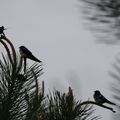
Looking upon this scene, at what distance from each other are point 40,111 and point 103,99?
0.38 metres

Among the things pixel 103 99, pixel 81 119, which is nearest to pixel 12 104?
pixel 81 119

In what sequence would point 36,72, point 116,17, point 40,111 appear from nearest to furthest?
point 40,111
point 36,72
point 116,17

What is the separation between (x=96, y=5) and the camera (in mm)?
1811

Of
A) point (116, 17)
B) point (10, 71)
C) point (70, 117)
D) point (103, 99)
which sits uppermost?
point (116, 17)

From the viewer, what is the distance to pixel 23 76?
1420mm

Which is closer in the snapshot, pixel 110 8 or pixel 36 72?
pixel 36 72

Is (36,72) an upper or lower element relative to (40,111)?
upper

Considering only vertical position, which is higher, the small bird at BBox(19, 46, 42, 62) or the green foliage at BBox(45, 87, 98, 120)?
the small bird at BBox(19, 46, 42, 62)

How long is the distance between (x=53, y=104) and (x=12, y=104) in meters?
0.21

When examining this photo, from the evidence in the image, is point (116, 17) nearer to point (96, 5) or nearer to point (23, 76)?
point (96, 5)

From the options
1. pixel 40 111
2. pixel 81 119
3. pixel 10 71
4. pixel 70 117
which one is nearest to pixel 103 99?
pixel 81 119

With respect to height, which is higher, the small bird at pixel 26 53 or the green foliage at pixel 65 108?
the small bird at pixel 26 53

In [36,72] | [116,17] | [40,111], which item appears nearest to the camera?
[40,111]

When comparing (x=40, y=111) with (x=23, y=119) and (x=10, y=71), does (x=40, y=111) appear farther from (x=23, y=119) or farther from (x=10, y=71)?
(x=10, y=71)
